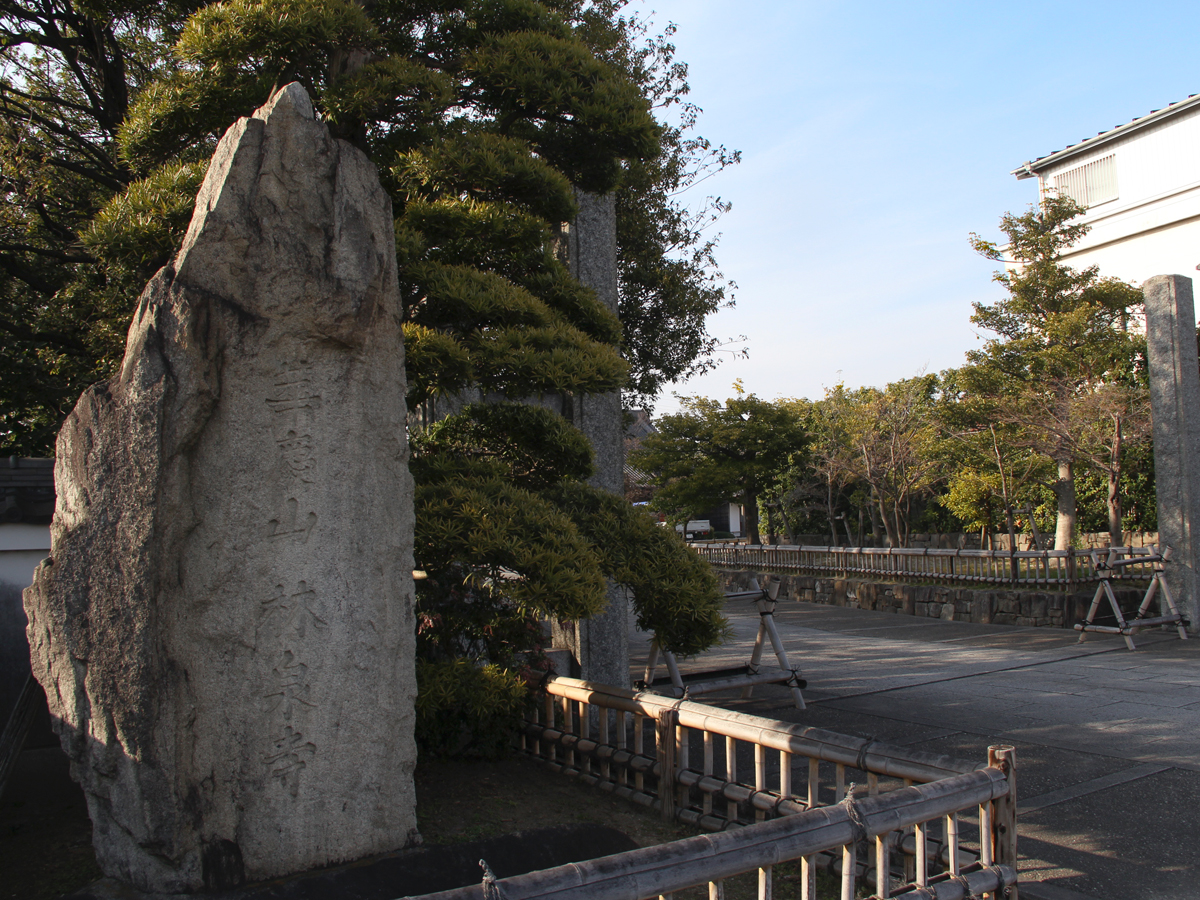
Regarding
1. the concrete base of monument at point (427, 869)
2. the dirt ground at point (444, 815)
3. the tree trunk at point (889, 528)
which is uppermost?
the tree trunk at point (889, 528)

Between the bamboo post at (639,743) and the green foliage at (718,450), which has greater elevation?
the green foliage at (718,450)

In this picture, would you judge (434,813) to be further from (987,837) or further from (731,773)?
(987,837)

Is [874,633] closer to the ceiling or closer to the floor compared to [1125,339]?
closer to the floor

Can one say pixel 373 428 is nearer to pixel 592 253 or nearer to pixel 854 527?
pixel 592 253

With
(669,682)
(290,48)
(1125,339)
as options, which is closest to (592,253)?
(290,48)

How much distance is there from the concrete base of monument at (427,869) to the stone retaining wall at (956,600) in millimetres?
7790

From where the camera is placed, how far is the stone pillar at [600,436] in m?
6.52

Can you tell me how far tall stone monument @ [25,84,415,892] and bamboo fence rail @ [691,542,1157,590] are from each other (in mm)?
6334

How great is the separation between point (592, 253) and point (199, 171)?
321 cm

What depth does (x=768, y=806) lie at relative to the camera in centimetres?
387

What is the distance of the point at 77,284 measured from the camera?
9414 millimetres

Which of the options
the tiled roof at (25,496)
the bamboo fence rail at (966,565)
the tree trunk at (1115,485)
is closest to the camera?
the tiled roof at (25,496)

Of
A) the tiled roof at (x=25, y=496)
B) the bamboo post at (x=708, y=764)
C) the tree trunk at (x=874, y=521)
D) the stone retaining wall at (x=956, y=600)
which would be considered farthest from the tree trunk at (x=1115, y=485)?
the tiled roof at (x=25, y=496)

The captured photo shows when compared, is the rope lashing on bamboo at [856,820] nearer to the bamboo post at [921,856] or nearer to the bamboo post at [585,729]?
the bamboo post at [921,856]
